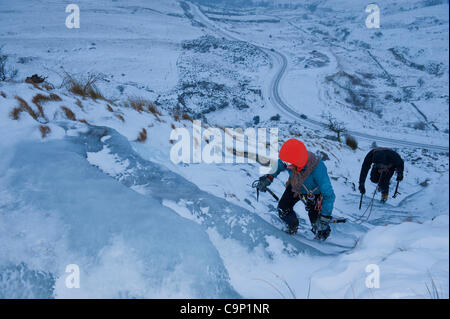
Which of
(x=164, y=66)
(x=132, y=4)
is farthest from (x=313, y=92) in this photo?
(x=132, y=4)

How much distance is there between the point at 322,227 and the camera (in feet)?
9.13

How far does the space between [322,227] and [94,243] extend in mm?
2473

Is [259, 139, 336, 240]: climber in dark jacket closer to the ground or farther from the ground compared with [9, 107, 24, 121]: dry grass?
closer to the ground

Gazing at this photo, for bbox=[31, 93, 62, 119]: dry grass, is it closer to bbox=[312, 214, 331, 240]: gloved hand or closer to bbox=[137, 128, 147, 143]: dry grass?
bbox=[137, 128, 147, 143]: dry grass

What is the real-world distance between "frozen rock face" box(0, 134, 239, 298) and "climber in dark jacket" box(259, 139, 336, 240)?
1.24 metres

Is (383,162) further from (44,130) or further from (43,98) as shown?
(43,98)

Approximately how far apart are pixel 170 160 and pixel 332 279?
277cm

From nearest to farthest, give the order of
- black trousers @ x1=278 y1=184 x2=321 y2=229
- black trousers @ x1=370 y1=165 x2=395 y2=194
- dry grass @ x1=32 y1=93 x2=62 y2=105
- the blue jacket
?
the blue jacket
black trousers @ x1=278 y1=184 x2=321 y2=229
dry grass @ x1=32 y1=93 x2=62 y2=105
black trousers @ x1=370 y1=165 x2=395 y2=194

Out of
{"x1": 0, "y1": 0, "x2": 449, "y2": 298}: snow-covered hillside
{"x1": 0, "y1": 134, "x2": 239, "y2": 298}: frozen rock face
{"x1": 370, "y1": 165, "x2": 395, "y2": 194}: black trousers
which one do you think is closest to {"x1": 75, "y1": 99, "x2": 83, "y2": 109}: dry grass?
{"x1": 0, "y1": 0, "x2": 449, "y2": 298}: snow-covered hillside

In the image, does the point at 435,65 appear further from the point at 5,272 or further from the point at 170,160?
the point at 5,272

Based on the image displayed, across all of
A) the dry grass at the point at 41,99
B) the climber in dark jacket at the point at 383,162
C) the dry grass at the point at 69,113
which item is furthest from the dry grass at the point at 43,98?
the climber in dark jacket at the point at 383,162

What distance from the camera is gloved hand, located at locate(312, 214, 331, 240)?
2.61 meters

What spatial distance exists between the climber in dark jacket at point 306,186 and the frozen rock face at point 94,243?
1237mm

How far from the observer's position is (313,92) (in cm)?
2839
